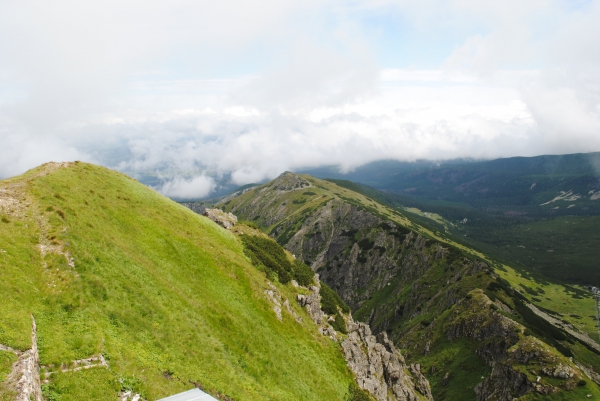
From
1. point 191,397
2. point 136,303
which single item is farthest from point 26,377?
point 136,303

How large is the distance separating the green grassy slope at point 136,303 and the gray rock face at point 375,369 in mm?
3768

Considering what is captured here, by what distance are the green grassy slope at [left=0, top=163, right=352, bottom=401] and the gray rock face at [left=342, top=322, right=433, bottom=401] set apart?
3.77 metres

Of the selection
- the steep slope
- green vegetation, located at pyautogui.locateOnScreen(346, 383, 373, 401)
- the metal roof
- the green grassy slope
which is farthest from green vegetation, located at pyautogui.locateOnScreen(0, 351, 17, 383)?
the steep slope

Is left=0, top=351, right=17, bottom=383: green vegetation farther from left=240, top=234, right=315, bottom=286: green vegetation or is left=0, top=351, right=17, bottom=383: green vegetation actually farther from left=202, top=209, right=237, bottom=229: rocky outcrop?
left=202, top=209, right=237, bottom=229: rocky outcrop

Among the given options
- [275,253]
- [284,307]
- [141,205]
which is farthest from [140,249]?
[275,253]

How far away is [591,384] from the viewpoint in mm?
70812

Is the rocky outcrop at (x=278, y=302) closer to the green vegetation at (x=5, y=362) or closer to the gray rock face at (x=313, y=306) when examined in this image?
the gray rock face at (x=313, y=306)

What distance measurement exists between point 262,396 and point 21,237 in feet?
78.8

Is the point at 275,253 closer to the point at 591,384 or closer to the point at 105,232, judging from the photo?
the point at 105,232

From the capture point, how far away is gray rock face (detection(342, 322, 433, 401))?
47.7 meters

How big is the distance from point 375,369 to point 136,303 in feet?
144

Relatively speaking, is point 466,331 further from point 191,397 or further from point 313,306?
point 191,397

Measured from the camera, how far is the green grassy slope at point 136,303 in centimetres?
1925

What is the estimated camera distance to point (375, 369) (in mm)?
54156
